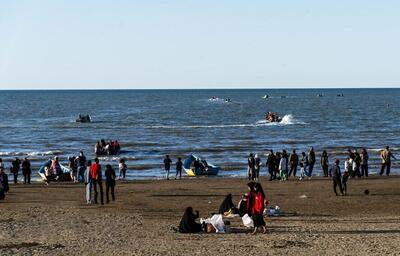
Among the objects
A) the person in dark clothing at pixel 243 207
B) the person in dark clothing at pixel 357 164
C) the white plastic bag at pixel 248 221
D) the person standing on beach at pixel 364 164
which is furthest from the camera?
the person standing on beach at pixel 364 164

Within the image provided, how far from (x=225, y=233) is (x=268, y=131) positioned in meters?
55.8

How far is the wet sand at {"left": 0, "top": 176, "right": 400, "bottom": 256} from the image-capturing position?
1805 cm

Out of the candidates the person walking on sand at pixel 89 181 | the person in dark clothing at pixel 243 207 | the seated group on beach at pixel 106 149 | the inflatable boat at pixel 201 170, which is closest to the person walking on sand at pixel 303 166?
the inflatable boat at pixel 201 170

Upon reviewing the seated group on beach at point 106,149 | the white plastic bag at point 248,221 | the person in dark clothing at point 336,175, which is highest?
the person in dark clothing at point 336,175

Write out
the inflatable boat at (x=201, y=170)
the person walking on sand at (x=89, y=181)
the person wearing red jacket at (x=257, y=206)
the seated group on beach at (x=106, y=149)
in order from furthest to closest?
the seated group on beach at (x=106, y=149) → the inflatable boat at (x=201, y=170) → the person walking on sand at (x=89, y=181) → the person wearing red jacket at (x=257, y=206)

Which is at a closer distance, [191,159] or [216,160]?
[191,159]

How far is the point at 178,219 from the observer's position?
22844 millimetres

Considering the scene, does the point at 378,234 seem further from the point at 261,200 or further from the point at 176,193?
the point at 176,193

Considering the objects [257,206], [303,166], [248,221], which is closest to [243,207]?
[248,221]

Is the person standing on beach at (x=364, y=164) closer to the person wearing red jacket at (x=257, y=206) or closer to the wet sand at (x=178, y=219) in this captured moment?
the wet sand at (x=178, y=219)

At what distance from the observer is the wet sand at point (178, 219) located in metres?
18.0

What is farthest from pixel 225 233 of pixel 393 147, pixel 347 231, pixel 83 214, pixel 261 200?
pixel 393 147

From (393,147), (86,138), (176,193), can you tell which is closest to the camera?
(176,193)

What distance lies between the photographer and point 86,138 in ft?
227
